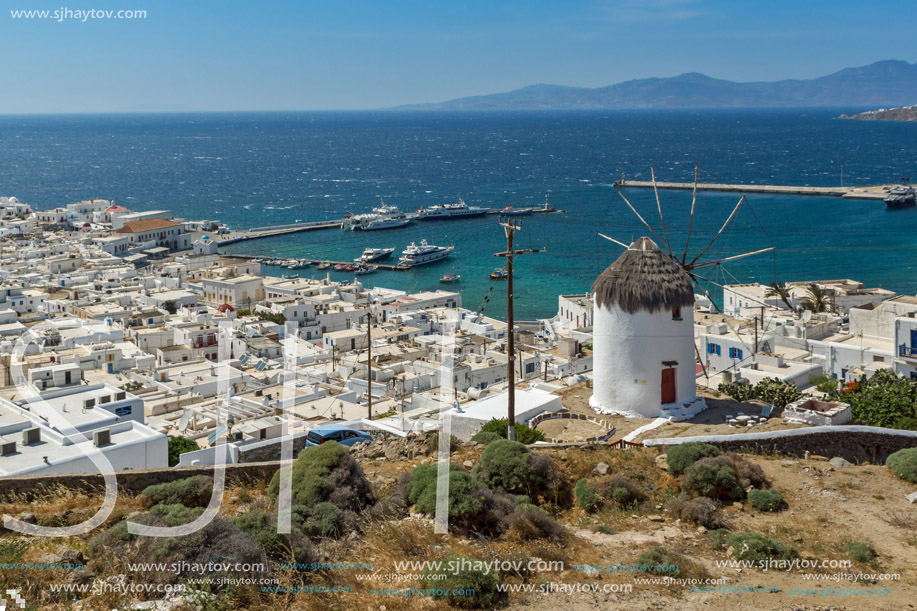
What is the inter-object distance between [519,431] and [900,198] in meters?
100

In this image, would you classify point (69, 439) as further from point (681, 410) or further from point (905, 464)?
point (905, 464)

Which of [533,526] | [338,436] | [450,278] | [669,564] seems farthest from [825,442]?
[450,278]

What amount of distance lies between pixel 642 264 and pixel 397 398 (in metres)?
19.0

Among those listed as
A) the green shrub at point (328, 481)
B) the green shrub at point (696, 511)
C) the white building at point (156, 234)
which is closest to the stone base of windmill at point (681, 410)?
the green shrub at point (696, 511)

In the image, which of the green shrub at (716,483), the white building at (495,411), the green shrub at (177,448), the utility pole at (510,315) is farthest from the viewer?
the green shrub at (177,448)

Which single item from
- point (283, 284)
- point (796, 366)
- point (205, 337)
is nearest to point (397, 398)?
point (796, 366)

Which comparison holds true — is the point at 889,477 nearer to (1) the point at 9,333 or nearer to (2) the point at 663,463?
(2) the point at 663,463

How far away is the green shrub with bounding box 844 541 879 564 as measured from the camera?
388 inches

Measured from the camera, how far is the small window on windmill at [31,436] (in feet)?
60.1

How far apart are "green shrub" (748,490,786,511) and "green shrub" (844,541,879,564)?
4.84 ft

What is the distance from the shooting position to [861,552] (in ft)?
32.6

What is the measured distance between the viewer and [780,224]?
93.6 metres

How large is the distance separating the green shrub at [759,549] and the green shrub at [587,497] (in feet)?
6.71

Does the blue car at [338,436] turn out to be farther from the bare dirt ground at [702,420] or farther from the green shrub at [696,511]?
the green shrub at [696,511]
